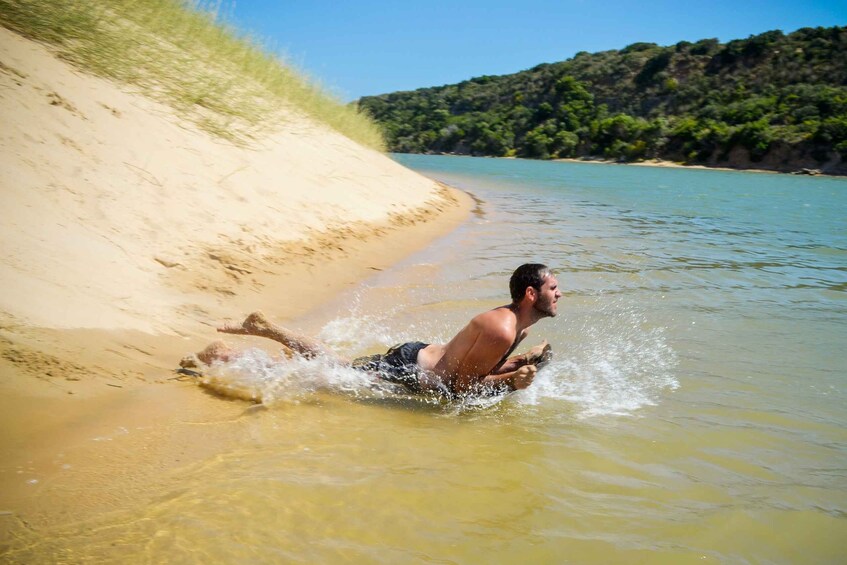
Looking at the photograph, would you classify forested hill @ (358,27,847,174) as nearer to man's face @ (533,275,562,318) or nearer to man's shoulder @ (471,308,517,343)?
man's face @ (533,275,562,318)

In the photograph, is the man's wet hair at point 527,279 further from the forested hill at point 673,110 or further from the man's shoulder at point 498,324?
the forested hill at point 673,110

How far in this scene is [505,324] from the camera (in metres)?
3.82

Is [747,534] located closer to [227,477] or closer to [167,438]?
[227,477]

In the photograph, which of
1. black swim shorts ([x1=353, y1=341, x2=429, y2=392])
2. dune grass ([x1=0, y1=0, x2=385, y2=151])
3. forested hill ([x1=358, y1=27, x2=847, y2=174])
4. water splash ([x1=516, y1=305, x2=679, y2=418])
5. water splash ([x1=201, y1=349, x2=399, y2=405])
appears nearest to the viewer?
water splash ([x1=201, y1=349, x2=399, y2=405])

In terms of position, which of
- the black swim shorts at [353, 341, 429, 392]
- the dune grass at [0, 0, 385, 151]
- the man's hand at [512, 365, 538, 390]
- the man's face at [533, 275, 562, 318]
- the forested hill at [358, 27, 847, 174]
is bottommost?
the black swim shorts at [353, 341, 429, 392]

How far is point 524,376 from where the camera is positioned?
12.5 feet

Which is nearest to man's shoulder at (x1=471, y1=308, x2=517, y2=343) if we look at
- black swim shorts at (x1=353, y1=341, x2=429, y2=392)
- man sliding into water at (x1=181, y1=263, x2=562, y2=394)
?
man sliding into water at (x1=181, y1=263, x2=562, y2=394)

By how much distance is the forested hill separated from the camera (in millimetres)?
48750

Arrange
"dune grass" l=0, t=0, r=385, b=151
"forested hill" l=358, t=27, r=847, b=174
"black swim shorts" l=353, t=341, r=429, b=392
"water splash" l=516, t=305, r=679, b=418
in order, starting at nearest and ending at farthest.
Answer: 1. "black swim shorts" l=353, t=341, r=429, b=392
2. "water splash" l=516, t=305, r=679, b=418
3. "dune grass" l=0, t=0, r=385, b=151
4. "forested hill" l=358, t=27, r=847, b=174

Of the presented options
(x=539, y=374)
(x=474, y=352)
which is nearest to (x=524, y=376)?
(x=474, y=352)

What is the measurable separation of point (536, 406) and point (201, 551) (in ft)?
8.12

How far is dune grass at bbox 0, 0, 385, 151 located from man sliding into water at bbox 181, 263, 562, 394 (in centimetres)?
544

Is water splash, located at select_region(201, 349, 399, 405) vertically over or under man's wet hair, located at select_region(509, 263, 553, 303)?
under

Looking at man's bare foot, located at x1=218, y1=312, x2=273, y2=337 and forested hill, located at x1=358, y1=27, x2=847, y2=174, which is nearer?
man's bare foot, located at x1=218, y1=312, x2=273, y2=337
